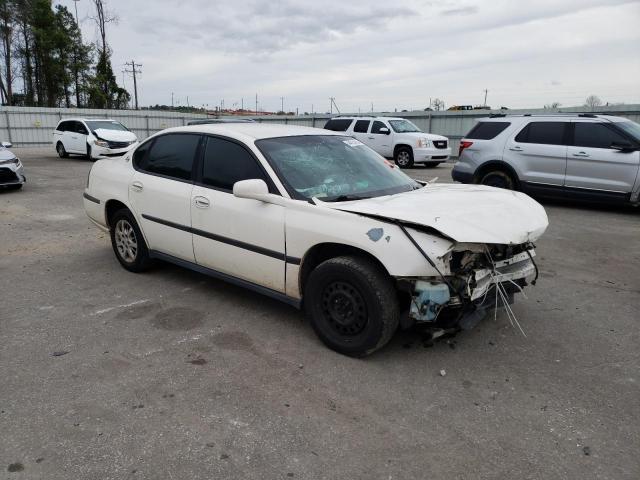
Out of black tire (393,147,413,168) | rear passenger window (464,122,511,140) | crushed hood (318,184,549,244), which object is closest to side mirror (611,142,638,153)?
rear passenger window (464,122,511,140)

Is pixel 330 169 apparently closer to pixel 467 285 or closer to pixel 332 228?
pixel 332 228

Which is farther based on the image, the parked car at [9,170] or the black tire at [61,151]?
the black tire at [61,151]

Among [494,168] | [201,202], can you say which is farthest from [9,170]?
[494,168]

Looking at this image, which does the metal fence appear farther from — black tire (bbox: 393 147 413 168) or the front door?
the front door

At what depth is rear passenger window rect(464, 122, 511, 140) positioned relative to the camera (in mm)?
10105

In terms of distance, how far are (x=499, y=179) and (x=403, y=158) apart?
773cm

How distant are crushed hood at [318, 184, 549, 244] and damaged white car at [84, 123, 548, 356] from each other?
0.01 m

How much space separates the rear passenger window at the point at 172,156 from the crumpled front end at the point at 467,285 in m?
2.43

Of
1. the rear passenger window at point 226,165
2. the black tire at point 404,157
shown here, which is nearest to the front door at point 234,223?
the rear passenger window at point 226,165

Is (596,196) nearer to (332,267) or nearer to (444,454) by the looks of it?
(332,267)

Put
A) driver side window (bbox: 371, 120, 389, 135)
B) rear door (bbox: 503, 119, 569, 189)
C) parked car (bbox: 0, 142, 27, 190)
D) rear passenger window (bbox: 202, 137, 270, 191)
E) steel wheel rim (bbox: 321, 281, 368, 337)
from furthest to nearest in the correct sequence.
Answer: driver side window (bbox: 371, 120, 389, 135), parked car (bbox: 0, 142, 27, 190), rear door (bbox: 503, 119, 569, 189), rear passenger window (bbox: 202, 137, 270, 191), steel wheel rim (bbox: 321, 281, 368, 337)

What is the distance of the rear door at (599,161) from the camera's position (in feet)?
28.8

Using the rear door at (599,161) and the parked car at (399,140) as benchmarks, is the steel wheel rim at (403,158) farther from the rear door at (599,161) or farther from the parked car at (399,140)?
the rear door at (599,161)

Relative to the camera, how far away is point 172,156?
4.84 meters
